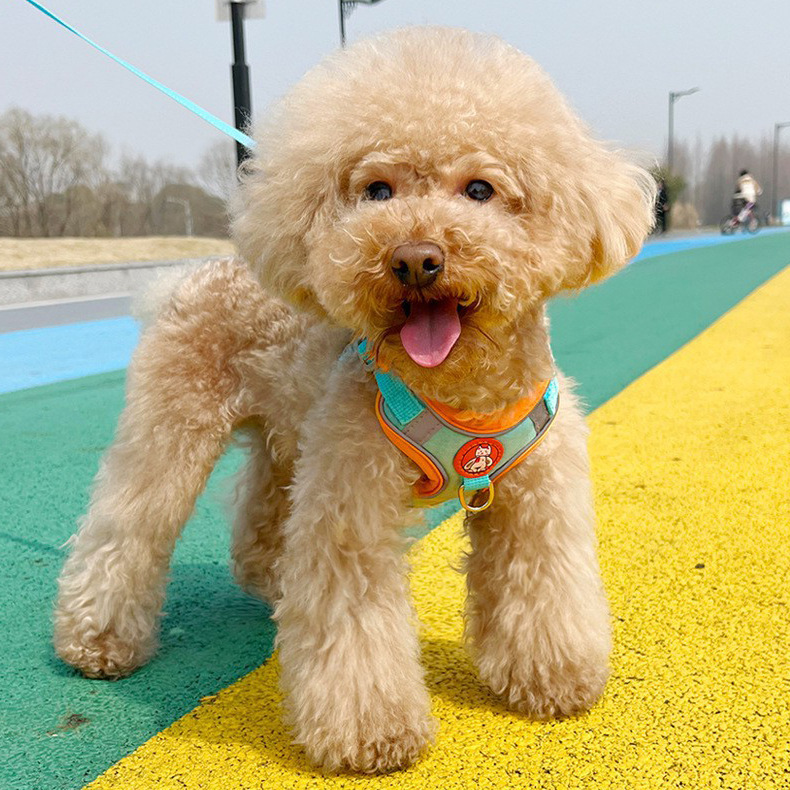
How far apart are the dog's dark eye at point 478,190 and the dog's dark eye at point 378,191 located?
150mm

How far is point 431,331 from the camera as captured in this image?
1.65 m

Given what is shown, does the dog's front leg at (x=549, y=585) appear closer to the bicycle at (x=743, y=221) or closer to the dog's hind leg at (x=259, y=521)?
the dog's hind leg at (x=259, y=521)

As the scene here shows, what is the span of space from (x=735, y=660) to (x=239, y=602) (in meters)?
1.40

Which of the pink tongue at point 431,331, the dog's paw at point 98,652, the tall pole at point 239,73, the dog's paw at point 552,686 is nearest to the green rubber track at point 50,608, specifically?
the dog's paw at point 98,652

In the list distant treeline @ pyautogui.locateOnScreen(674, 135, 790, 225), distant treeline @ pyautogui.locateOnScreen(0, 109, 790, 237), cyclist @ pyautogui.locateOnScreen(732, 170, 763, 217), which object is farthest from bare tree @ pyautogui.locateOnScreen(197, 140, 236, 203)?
distant treeline @ pyautogui.locateOnScreen(674, 135, 790, 225)

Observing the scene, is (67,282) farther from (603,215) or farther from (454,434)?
(603,215)

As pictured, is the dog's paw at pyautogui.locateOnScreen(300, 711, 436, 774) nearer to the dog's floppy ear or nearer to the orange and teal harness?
the orange and teal harness

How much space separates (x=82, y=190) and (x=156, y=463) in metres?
13.5

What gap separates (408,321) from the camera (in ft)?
5.48

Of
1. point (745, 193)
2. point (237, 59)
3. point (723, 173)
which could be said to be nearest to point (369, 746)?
point (237, 59)

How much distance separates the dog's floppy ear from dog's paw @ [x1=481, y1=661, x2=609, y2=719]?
33.0 inches

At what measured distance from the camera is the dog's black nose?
1571 millimetres

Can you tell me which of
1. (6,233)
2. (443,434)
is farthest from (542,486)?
(6,233)

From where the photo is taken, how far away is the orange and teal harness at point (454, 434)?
1846mm
